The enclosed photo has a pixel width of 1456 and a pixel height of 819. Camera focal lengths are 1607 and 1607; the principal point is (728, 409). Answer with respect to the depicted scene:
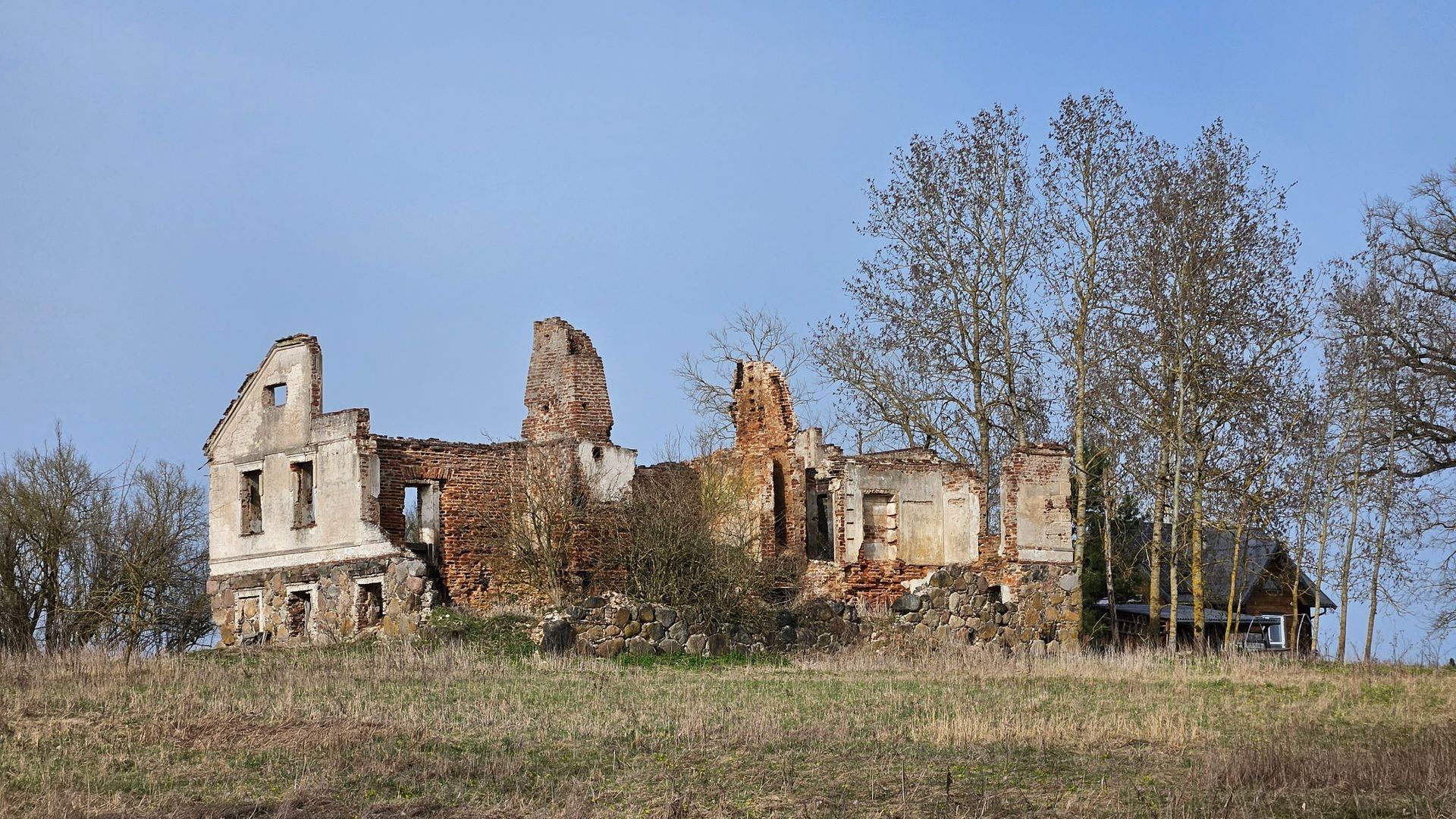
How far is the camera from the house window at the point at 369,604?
2941 cm

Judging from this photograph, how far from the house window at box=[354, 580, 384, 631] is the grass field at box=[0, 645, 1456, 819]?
754 cm

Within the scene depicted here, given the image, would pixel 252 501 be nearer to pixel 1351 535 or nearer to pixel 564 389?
pixel 564 389

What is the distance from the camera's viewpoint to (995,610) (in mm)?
29281

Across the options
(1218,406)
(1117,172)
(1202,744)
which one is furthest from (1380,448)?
(1202,744)

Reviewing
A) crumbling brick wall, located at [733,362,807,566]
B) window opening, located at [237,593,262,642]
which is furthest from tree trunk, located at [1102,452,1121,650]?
window opening, located at [237,593,262,642]

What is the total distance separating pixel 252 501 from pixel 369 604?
4.98 metres

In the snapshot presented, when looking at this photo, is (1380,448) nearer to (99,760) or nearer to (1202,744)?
(1202,744)

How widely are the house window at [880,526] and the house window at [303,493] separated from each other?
10.8 metres

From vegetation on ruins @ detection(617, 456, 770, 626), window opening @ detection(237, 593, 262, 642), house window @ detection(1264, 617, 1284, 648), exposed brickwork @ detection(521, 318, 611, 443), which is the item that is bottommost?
house window @ detection(1264, 617, 1284, 648)

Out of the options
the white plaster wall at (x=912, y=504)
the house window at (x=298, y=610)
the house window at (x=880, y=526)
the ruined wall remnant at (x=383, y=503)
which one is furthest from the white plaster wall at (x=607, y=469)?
the house window at (x=298, y=610)

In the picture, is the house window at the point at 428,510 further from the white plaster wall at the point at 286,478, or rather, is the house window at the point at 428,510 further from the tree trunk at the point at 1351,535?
the tree trunk at the point at 1351,535

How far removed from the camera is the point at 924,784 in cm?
1296

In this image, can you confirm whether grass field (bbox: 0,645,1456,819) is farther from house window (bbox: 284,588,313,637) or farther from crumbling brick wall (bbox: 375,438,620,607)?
house window (bbox: 284,588,313,637)

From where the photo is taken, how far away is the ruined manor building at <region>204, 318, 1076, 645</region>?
29.3 meters
